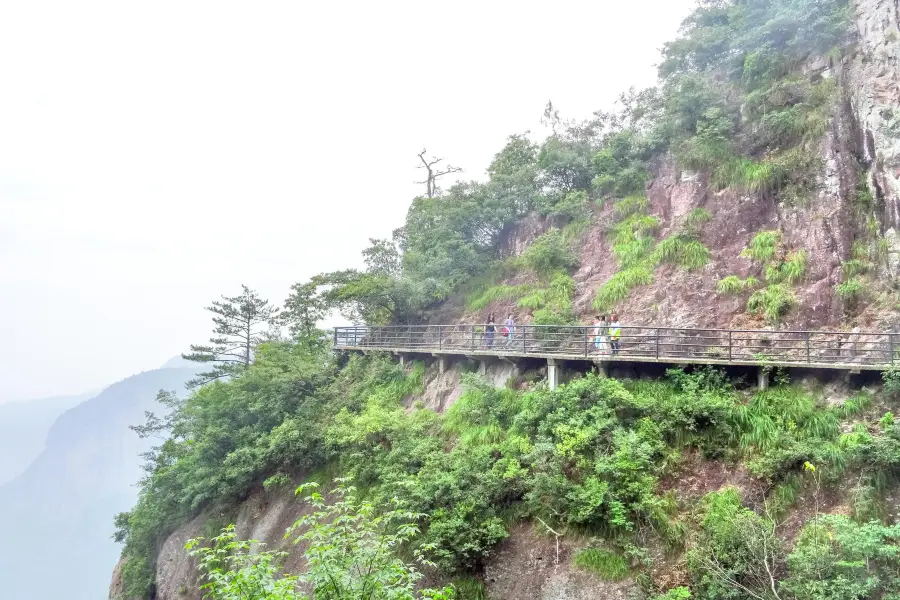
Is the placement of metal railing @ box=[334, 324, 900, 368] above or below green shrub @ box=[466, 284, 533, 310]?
below

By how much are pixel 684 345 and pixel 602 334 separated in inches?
92.7

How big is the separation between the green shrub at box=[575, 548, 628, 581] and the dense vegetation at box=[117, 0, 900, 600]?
0.13 feet

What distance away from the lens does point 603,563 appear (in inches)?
381

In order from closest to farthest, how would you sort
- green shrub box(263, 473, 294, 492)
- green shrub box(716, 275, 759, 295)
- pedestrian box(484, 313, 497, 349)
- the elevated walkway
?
the elevated walkway
green shrub box(716, 275, 759, 295)
green shrub box(263, 473, 294, 492)
pedestrian box(484, 313, 497, 349)

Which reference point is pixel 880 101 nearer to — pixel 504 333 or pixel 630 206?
pixel 630 206

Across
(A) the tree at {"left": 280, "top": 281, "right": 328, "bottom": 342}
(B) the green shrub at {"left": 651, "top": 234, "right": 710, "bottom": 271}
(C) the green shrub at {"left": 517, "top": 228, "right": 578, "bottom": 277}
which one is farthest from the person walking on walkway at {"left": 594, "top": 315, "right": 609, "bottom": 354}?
(A) the tree at {"left": 280, "top": 281, "right": 328, "bottom": 342}

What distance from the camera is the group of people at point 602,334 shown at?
13759 mm

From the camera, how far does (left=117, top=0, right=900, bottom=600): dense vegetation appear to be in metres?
8.60

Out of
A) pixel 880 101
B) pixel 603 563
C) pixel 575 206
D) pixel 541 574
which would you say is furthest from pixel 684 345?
pixel 575 206

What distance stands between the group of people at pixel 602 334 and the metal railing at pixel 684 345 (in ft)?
0.12

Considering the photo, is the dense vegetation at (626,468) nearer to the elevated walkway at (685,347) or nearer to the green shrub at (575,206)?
the elevated walkway at (685,347)

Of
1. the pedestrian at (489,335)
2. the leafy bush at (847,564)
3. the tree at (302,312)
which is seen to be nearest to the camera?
the leafy bush at (847,564)

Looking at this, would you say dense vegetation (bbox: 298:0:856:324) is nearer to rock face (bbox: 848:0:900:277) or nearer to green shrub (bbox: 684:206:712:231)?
green shrub (bbox: 684:206:712:231)

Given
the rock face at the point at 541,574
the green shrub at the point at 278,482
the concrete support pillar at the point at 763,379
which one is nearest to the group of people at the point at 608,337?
the concrete support pillar at the point at 763,379
